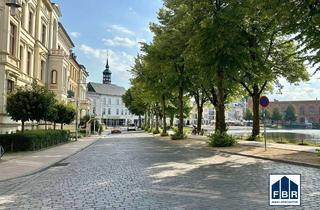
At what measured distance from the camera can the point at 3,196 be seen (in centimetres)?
1005

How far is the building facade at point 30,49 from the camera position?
30281mm

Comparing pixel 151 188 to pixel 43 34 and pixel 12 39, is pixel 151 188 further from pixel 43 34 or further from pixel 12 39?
pixel 43 34

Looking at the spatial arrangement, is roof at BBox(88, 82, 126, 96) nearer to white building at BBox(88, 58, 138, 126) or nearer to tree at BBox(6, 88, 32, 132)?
white building at BBox(88, 58, 138, 126)

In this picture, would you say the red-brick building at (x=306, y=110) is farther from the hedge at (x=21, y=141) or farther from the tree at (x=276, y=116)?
the hedge at (x=21, y=141)

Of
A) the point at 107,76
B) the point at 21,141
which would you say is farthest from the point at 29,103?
the point at 107,76

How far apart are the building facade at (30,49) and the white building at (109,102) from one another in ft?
232

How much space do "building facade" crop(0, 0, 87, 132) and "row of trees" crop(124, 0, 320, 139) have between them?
1117cm

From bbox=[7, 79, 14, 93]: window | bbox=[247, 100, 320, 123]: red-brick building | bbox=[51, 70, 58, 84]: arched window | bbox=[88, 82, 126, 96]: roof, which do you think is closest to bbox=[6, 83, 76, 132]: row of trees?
bbox=[7, 79, 14, 93]: window

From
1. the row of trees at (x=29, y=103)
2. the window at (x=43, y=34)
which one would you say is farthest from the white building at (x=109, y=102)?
the row of trees at (x=29, y=103)

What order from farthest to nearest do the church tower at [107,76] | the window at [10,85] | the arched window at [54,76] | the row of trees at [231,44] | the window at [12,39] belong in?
1. the church tower at [107,76]
2. the arched window at [54,76]
3. the window at [12,39]
4. the window at [10,85]
5. the row of trees at [231,44]

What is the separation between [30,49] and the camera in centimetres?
4050

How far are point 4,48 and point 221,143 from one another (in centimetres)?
1659

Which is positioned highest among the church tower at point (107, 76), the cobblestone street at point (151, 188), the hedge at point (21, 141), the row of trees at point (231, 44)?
the church tower at point (107, 76)

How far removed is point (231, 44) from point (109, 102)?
11581cm
